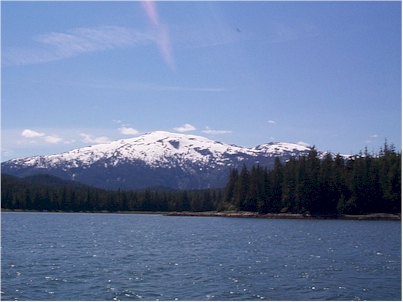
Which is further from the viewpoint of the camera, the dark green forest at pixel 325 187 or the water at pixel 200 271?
the dark green forest at pixel 325 187

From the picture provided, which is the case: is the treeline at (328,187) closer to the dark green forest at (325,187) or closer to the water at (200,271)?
the dark green forest at (325,187)

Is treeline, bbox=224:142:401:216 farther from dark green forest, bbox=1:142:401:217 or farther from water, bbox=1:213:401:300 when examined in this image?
water, bbox=1:213:401:300

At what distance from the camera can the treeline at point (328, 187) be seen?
123250mm

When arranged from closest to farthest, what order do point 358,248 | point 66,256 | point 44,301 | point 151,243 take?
1. point 44,301
2. point 66,256
3. point 358,248
4. point 151,243

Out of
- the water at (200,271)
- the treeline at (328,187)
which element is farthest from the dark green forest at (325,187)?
the water at (200,271)

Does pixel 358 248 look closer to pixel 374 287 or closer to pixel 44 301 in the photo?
pixel 374 287

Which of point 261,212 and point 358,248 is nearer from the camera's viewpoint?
point 358,248

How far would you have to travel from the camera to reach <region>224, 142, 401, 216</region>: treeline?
404 feet

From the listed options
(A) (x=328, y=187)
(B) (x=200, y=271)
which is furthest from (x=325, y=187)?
(B) (x=200, y=271)

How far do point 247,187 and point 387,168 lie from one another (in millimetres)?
41582

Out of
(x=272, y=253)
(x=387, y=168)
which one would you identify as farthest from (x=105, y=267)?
(x=387, y=168)

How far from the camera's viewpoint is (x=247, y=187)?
14788cm

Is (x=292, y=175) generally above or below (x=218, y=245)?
above

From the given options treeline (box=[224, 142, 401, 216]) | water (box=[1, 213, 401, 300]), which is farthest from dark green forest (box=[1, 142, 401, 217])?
water (box=[1, 213, 401, 300])
